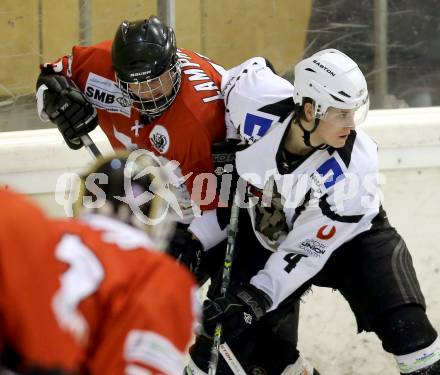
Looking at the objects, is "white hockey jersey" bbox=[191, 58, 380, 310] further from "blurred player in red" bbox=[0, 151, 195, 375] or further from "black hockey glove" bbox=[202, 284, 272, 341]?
"blurred player in red" bbox=[0, 151, 195, 375]

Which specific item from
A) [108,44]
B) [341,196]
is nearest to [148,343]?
[341,196]

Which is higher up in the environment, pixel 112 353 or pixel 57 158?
pixel 112 353

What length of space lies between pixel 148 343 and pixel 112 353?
0.05m

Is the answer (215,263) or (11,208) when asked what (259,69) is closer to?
(215,263)

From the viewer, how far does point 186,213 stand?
2.78 m

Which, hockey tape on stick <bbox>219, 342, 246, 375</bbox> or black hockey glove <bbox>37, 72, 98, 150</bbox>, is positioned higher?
black hockey glove <bbox>37, 72, 98, 150</bbox>

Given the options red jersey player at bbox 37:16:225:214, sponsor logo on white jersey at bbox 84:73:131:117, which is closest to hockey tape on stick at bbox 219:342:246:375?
red jersey player at bbox 37:16:225:214

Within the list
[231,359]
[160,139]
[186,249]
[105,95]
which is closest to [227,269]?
[186,249]

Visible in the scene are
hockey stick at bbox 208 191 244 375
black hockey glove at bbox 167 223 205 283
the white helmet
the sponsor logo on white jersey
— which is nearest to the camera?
the white helmet

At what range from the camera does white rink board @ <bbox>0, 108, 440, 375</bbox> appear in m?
3.21

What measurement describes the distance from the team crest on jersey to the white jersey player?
17 centimetres

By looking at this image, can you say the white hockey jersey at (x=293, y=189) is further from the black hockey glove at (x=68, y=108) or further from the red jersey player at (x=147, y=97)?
the black hockey glove at (x=68, y=108)

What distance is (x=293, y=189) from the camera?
247 centimetres

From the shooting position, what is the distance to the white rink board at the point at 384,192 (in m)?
3.21
